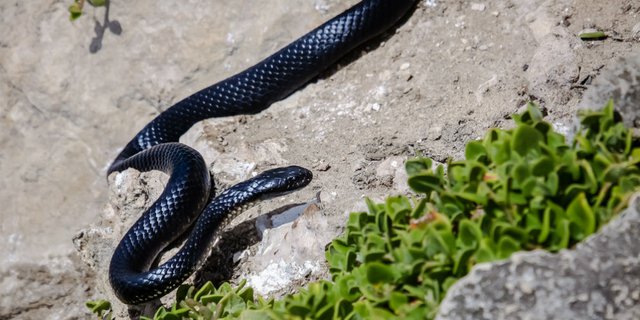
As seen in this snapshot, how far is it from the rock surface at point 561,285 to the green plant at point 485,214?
0.09 m

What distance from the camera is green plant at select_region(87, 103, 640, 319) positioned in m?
2.43

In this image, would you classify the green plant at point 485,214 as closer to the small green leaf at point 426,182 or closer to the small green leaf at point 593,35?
the small green leaf at point 426,182

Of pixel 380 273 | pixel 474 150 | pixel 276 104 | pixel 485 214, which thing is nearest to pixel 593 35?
pixel 474 150

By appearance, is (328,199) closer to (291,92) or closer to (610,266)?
(291,92)

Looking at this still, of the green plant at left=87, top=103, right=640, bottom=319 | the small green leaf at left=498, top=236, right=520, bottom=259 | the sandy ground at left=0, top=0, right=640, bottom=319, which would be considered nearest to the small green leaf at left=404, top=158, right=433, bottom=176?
the green plant at left=87, top=103, right=640, bottom=319

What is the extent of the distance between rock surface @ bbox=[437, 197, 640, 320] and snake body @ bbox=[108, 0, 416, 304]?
2.30 meters

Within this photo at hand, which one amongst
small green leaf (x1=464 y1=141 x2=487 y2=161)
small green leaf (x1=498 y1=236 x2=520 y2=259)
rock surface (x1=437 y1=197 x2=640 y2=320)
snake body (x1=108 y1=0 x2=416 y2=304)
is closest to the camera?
rock surface (x1=437 y1=197 x2=640 y2=320)

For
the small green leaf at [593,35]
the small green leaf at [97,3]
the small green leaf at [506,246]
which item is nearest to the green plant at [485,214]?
the small green leaf at [506,246]

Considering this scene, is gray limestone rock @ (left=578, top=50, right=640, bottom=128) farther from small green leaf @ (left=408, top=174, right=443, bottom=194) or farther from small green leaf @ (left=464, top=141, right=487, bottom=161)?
small green leaf @ (left=408, top=174, right=443, bottom=194)

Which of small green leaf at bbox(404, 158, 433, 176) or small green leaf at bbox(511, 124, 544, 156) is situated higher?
small green leaf at bbox(511, 124, 544, 156)

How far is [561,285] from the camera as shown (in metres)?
2.26

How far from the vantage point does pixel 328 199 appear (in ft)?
14.1

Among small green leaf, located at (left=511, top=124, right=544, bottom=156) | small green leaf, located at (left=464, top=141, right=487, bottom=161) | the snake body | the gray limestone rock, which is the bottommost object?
the snake body

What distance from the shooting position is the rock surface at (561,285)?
2248mm
